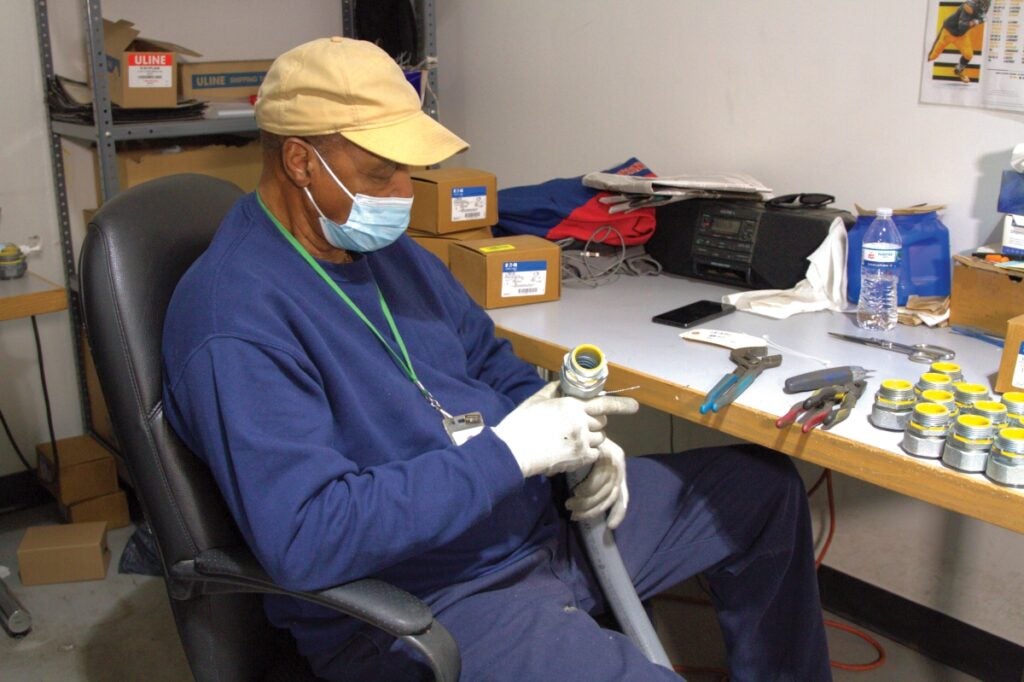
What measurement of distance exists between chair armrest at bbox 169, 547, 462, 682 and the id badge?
0.93 feet

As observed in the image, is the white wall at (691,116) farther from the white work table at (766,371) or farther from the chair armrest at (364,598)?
the chair armrest at (364,598)

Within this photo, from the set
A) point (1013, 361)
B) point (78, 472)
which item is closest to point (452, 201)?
point (1013, 361)

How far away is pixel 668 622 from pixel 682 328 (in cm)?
85

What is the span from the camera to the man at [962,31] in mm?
1828

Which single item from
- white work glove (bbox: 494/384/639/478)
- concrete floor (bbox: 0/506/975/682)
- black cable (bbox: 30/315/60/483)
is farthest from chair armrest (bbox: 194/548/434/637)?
black cable (bbox: 30/315/60/483)

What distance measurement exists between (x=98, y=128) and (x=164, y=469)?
1442 millimetres

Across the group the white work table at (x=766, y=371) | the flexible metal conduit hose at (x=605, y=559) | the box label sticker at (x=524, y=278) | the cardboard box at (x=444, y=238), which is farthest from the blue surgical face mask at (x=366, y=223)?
the cardboard box at (x=444, y=238)

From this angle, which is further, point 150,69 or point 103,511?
point 103,511

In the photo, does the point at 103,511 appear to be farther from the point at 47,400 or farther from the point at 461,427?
the point at 461,427

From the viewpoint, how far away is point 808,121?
2131 millimetres

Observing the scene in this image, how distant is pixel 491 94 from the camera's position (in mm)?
2895

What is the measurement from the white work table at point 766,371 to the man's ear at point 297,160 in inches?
21.8

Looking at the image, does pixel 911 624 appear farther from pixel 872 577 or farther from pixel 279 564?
pixel 279 564

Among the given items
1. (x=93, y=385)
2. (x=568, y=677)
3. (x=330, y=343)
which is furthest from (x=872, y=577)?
(x=93, y=385)
